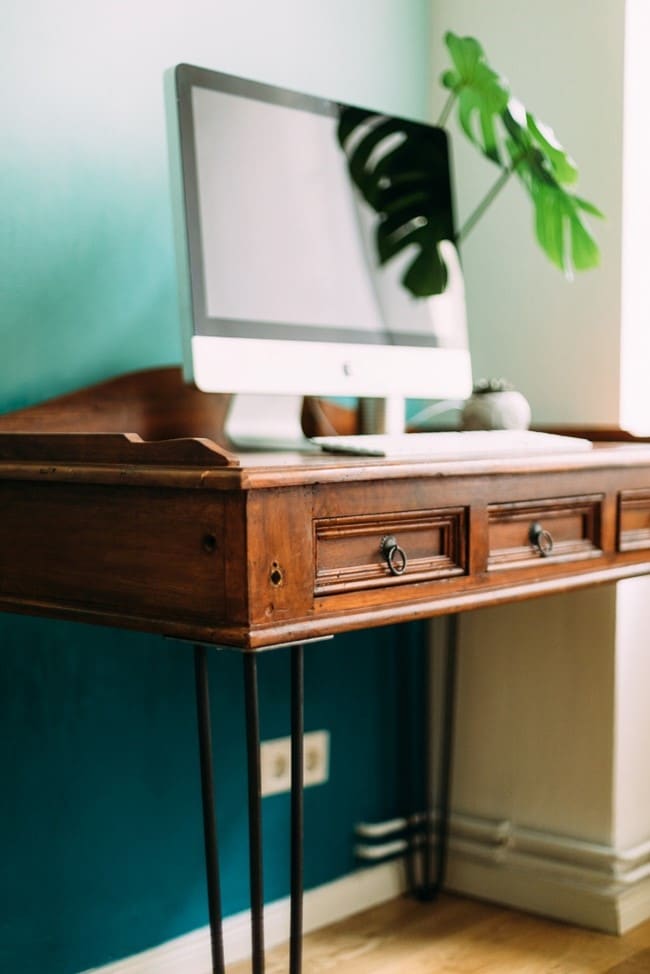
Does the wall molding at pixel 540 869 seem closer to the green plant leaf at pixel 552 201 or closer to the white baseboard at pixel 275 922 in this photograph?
the white baseboard at pixel 275 922

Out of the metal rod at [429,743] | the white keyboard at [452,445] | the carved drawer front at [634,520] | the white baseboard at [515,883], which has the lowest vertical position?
the white baseboard at [515,883]

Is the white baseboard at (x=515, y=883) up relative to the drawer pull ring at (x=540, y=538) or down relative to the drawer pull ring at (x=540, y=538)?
down

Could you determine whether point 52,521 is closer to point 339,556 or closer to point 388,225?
point 339,556

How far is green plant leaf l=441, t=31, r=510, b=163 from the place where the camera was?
6.49 feet

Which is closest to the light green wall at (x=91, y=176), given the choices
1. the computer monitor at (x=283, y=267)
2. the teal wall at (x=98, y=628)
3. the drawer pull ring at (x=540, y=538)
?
the teal wall at (x=98, y=628)

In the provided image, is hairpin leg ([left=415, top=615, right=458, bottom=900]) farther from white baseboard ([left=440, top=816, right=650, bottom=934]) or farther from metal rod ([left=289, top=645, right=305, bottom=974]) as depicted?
metal rod ([left=289, top=645, right=305, bottom=974])

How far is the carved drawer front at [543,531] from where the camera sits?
1580 mm

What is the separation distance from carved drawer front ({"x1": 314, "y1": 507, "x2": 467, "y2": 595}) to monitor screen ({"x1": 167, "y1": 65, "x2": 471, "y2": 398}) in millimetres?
294

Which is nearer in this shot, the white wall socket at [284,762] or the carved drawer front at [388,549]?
the carved drawer front at [388,549]

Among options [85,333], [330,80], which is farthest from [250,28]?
[85,333]

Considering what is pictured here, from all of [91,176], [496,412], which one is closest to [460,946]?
[496,412]

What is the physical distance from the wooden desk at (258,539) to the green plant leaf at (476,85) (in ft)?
2.06

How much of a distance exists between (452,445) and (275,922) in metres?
0.97

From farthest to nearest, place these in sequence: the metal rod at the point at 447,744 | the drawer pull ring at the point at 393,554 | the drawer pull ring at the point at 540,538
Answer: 1. the metal rod at the point at 447,744
2. the drawer pull ring at the point at 540,538
3. the drawer pull ring at the point at 393,554
